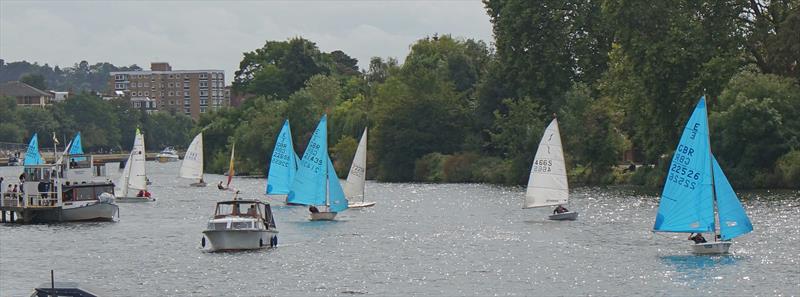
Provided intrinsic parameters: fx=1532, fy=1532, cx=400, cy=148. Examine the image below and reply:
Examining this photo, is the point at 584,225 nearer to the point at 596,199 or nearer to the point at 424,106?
the point at 596,199

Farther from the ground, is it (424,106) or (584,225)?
(424,106)

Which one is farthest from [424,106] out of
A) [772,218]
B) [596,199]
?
[772,218]

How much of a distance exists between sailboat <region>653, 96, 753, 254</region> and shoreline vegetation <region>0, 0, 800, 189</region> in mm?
38729

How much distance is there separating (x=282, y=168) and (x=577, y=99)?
33902mm

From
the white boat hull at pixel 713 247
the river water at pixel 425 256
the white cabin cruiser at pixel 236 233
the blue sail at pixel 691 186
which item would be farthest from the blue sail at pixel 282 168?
the white boat hull at pixel 713 247

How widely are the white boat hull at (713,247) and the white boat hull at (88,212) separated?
37.4 metres

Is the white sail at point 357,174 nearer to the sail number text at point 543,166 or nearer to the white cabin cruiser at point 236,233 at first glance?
the sail number text at point 543,166

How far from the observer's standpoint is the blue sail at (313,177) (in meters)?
79.1

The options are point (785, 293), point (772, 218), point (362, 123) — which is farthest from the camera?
point (362, 123)

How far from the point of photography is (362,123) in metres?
148

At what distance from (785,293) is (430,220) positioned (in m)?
34.8

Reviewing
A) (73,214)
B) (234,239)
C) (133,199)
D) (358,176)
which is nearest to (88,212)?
(73,214)

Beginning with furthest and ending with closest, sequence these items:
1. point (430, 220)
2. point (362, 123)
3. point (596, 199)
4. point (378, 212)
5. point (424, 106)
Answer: point (362, 123), point (424, 106), point (596, 199), point (378, 212), point (430, 220)

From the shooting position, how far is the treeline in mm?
98125
